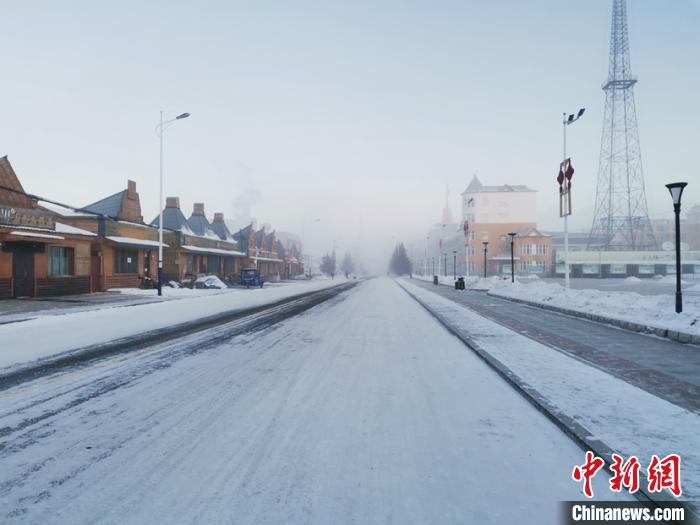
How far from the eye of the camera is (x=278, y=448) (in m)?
3.62

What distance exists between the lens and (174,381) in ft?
19.1

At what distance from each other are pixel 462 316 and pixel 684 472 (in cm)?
1136

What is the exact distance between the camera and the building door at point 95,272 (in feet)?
88.6

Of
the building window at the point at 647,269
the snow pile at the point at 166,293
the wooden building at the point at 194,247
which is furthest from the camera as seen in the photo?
the building window at the point at 647,269

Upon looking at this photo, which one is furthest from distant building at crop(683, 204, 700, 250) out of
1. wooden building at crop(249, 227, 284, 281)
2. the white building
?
wooden building at crop(249, 227, 284, 281)

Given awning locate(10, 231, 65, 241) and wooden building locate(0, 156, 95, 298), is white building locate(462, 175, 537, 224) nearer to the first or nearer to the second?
wooden building locate(0, 156, 95, 298)

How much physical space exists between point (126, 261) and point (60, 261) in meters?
6.84

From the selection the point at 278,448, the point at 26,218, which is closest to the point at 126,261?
the point at 26,218

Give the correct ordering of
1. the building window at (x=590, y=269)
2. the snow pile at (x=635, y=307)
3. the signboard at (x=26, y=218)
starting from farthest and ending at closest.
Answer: the building window at (x=590, y=269) < the signboard at (x=26, y=218) < the snow pile at (x=635, y=307)

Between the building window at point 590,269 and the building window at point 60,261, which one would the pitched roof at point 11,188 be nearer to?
the building window at point 60,261

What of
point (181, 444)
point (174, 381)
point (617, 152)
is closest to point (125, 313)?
point (174, 381)

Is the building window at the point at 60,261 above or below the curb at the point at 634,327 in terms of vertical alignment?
above

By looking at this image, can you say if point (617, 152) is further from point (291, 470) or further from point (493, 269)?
point (291, 470)

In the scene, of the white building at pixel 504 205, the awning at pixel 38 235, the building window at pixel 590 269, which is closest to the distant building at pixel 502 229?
the white building at pixel 504 205
